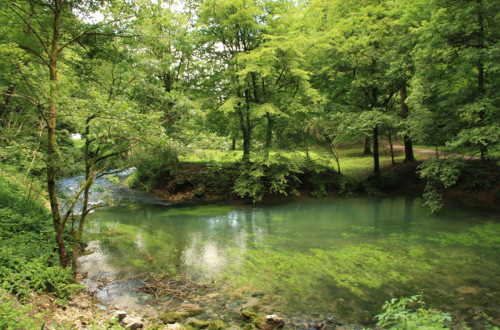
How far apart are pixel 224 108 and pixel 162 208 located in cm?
644

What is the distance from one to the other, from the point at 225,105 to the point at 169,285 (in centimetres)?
1043

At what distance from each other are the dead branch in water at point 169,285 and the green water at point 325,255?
1.28 ft

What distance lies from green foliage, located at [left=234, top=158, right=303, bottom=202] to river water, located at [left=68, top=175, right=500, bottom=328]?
Result: 7.76 feet

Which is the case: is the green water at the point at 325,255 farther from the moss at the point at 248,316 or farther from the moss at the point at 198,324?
the moss at the point at 198,324

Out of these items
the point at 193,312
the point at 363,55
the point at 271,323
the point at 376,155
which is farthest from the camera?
the point at 376,155

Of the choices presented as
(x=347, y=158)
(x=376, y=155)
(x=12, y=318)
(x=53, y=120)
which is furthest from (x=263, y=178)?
(x=12, y=318)

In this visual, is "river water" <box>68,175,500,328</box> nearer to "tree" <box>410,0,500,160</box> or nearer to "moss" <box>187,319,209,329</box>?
"moss" <box>187,319,209,329</box>

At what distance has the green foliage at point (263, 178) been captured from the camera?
53.0 feet

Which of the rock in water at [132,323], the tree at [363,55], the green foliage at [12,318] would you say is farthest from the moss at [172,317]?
the tree at [363,55]

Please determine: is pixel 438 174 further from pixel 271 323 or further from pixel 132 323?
pixel 132 323

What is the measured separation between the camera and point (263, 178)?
1736cm

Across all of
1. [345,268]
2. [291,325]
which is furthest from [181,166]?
[291,325]

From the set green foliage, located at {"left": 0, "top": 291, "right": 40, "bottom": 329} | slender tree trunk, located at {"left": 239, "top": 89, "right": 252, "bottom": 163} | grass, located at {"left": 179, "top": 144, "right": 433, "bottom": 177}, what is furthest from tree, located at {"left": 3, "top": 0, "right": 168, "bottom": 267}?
slender tree trunk, located at {"left": 239, "top": 89, "right": 252, "bottom": 163}

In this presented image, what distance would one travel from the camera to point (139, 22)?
5445 mm
